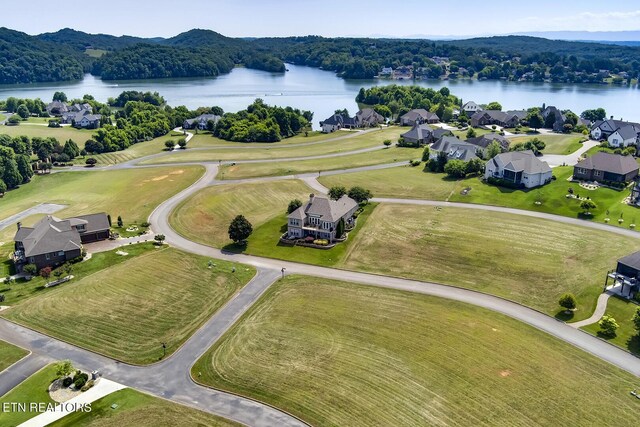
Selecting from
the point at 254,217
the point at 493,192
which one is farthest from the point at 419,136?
the point at 254,217

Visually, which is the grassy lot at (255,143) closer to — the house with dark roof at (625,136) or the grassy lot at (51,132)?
the grassy lot at (51,132)

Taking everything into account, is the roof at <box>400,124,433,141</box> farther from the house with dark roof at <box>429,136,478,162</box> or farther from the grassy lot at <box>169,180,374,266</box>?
the grassy lot at <box>169,180,374,266</box>

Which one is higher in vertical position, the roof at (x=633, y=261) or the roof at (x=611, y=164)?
the roof at (x=611, y=164)

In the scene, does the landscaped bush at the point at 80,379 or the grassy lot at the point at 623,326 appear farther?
the grassy lot at the point at 623,326

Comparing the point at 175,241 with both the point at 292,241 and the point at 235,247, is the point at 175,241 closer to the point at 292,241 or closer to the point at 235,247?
the point at 235,247

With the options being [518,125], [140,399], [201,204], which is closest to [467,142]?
[518,125]

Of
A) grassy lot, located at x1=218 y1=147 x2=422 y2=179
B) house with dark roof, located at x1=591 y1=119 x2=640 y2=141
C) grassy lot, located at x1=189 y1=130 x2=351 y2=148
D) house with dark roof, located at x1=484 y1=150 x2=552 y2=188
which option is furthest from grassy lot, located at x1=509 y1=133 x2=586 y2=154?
grassy lot, located at x1=189 y1=130 x2=351 y2=148

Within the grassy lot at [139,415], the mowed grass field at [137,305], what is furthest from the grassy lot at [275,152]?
the grassy lot at [139,415]
